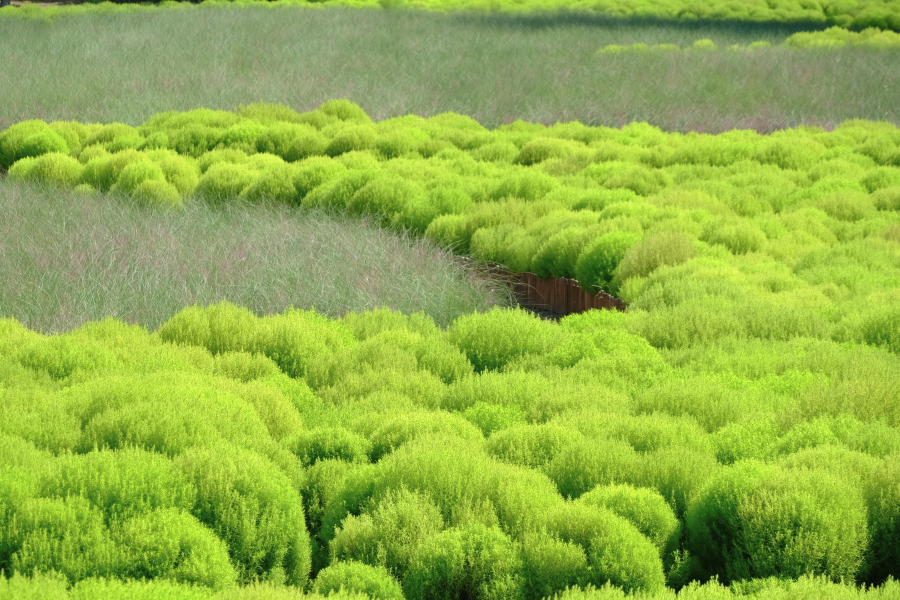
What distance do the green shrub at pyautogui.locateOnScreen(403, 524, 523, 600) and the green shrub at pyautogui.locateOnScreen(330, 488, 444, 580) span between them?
7 cm

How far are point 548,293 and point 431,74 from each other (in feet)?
32.3

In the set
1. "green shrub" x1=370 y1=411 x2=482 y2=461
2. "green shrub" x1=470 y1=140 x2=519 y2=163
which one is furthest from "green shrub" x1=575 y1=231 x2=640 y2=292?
"green shrub" x1=470 y1=140 x2=519 y2=163

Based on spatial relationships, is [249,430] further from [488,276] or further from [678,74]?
[678,74]

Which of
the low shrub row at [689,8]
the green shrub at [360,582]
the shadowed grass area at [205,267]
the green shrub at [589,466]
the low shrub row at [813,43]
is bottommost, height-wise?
the shadowed grass area at [205,267]

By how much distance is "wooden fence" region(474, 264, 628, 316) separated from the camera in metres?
8.04

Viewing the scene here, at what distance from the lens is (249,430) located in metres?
4.30

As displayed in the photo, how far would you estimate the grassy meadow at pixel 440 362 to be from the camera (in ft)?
11.4

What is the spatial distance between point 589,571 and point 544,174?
23.6 feet

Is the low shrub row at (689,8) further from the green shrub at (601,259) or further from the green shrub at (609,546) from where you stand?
the green shrub at (609,546)

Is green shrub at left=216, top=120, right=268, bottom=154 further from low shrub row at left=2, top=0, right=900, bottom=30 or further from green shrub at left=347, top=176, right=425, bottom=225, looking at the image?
low shrub row at left=2, top=0, right=900, bottom=30

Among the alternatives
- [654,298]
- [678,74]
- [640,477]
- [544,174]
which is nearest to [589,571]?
[640,477]

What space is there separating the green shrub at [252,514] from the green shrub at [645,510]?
1.04 meters

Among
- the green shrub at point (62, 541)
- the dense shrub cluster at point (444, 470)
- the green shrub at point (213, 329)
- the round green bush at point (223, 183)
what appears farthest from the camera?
the round green bush at point (223, 183)

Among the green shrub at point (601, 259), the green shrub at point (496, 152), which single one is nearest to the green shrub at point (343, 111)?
the green shrub at point (496, 152)
